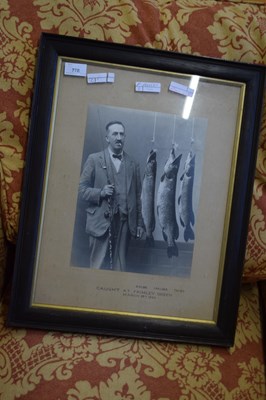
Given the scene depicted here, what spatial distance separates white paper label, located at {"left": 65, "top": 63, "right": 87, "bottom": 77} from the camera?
3.06 ft

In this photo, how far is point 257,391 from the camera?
3.03 ft

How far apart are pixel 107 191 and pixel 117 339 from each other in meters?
0.33

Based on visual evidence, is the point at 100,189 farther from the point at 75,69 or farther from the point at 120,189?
the point at 75,69

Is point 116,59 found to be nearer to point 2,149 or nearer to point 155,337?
point 2,149

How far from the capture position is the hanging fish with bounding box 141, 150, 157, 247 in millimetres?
946

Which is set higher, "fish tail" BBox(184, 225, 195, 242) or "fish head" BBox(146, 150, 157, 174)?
"fish head" BBox(146, 150, 157, 174)

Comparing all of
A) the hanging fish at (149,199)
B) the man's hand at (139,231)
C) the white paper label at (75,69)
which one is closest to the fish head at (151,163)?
the hanging fish at (149,199)

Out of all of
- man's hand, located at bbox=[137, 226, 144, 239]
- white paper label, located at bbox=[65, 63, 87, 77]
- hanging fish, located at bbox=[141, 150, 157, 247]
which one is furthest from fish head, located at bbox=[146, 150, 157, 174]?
white paper label, located at bbox=[65, 63, 87, 77]

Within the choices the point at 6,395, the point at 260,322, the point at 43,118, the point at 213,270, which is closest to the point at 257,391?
the point at 260,322

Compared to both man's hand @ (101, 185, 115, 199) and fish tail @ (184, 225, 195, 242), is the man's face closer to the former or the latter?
man's hand @ (101, 185, 115, 199)

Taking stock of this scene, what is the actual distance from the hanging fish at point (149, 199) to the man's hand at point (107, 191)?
69mm

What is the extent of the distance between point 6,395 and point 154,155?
0.59 metres

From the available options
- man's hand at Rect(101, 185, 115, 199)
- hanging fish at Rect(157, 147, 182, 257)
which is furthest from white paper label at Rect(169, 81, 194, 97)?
man's hand at Rect(101, 185, 115, 199)

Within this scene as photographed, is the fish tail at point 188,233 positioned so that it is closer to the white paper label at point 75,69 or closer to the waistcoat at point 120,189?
the waistcoat at point 120,189
